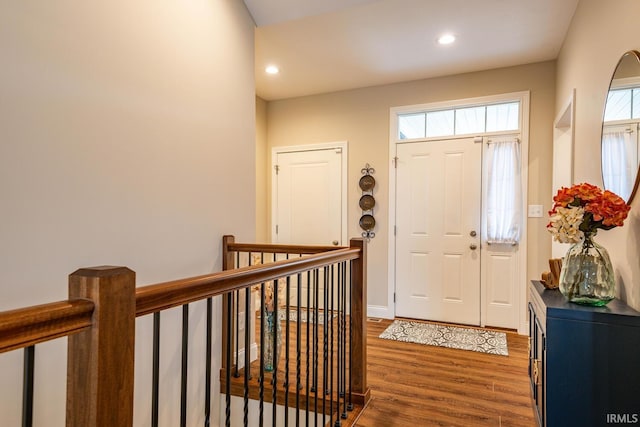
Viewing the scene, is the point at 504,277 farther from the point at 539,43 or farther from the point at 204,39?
the point at 204,39

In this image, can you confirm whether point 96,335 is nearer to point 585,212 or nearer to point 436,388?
point 585,212

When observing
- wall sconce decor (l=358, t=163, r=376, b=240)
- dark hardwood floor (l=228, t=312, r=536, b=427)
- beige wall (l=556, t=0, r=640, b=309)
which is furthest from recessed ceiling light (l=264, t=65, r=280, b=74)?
dark hardwood floor (l=228, t=312, r=536, b=427)

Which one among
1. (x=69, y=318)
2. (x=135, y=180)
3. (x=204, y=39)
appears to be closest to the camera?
(x=69, y=318)

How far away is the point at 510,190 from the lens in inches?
144

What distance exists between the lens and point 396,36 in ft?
10.2

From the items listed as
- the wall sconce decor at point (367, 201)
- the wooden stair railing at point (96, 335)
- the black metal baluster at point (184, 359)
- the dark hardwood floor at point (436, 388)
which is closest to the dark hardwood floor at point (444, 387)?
the dark hardwood floor at point (436, 388)

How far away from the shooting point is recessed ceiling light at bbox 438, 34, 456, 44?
310 cm

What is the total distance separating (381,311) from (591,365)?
282 cm

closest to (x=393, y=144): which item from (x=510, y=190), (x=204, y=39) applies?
(x=510, y=190)

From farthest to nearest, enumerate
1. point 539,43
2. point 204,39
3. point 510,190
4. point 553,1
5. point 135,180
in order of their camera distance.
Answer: point 510,190
point 539,43
point 553,1
point 204,39
point 135,180

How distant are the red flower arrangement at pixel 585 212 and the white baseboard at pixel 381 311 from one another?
267cm

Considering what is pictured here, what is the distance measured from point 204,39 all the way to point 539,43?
2.83 meters
